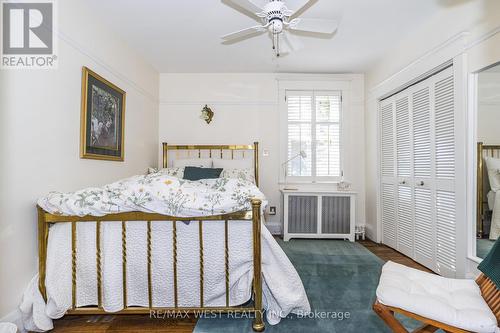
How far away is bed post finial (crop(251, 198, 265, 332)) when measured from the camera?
1592 mm

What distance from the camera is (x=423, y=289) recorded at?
1388 mm

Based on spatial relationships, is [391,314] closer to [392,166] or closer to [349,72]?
[392,166]

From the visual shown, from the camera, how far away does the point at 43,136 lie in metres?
1.90

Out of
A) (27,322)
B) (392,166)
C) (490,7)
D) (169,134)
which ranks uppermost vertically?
(490,7)

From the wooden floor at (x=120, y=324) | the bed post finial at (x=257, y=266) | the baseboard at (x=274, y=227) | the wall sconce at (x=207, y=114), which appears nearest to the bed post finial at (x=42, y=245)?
the wooden floor at (x=120, y=324)

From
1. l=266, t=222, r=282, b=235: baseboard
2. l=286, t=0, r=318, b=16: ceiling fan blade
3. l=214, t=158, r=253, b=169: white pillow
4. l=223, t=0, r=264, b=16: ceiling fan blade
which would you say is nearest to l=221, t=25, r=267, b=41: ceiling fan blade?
l=223, t=0, r=264, b=16: ceiling fan blade

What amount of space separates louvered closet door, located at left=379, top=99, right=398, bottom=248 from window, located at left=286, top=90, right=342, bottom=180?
27.5 inches

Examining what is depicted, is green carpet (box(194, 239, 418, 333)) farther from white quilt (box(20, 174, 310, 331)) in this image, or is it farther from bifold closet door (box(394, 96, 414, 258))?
bifold closet door (box(394, 96, 414, 258))

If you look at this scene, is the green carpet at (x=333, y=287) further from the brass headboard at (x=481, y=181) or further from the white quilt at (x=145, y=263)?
the brass headboard at (x=481, y=181)

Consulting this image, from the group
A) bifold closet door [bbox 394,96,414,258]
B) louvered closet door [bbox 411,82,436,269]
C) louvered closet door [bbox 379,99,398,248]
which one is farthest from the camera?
louvered closet door [bbox 379,99,398,248]

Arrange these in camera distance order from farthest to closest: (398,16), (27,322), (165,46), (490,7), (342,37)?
(165,46) → (342,37) → (398,16) → (490,7) → (27,322)

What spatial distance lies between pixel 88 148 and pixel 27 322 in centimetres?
138

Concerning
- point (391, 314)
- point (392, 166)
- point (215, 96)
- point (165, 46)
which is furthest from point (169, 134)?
point (391, 314)

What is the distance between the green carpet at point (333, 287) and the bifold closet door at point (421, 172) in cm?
49
